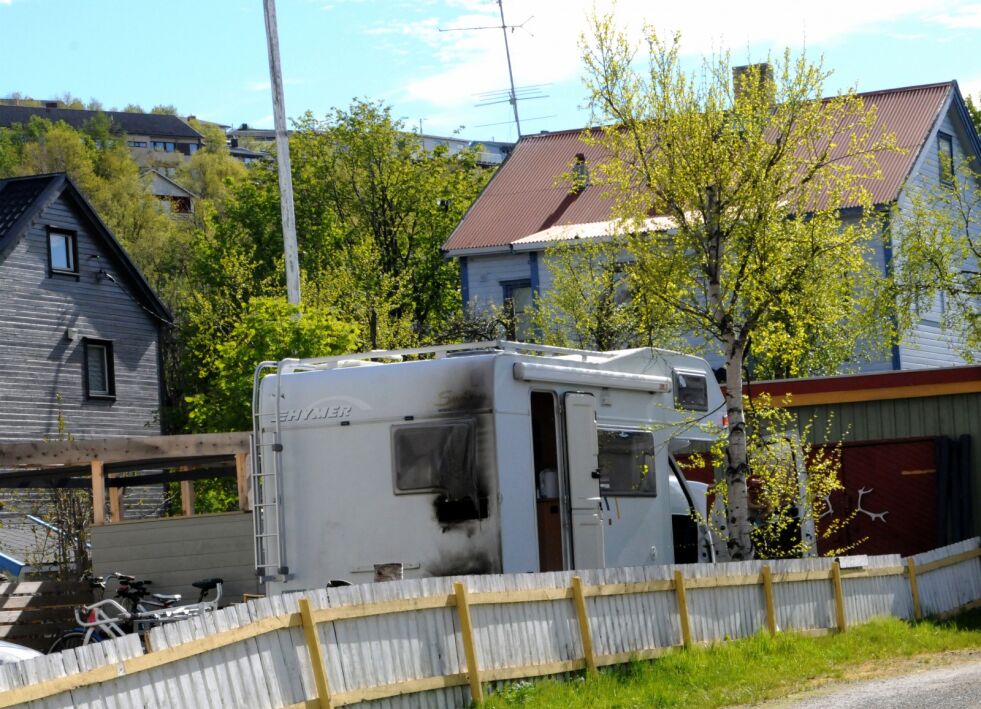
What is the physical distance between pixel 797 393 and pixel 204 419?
1313cm

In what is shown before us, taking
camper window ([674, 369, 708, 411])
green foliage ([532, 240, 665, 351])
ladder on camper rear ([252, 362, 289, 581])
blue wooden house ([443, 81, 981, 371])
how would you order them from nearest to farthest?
ladder on camper rear ([252, 362, 289, 581]) < camper window ([674, 369, 708, 411]) < green foliage ([532, 240, 665, 351]) < blue wooden house ([443, 81, 981, 371])

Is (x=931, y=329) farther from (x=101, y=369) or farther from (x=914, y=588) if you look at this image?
(x=101, y=369)

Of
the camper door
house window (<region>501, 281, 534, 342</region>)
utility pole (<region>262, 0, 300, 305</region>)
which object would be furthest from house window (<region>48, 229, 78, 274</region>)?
the camper door

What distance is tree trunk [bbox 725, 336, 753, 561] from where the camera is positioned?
15188 mm

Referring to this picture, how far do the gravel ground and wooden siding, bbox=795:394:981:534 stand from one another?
27.6ft

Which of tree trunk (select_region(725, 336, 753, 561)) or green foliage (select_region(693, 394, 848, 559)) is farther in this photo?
green foliage (select_region(693, 394, 848, 559))

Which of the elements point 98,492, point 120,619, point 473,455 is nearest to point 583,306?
point 98,492

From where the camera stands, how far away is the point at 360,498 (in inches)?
509

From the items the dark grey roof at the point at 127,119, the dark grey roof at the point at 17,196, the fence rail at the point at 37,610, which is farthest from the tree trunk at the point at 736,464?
the dark grey roof at the point at 127,119

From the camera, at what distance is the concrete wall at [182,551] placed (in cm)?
1855

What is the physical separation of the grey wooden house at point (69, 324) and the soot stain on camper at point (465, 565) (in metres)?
22.9

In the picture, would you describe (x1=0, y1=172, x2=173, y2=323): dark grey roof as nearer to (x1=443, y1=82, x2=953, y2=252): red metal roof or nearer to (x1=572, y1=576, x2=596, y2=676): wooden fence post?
(x1=443, y1=82, x2=953, y2=252): red metal roof

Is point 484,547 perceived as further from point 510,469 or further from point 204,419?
point 204,419

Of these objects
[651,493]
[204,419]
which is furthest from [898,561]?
[204,419]
